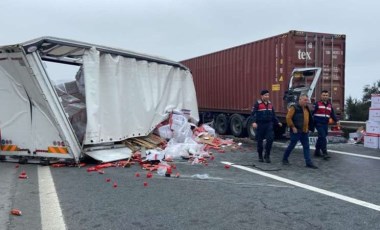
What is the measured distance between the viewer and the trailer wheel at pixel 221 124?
55.3 feet

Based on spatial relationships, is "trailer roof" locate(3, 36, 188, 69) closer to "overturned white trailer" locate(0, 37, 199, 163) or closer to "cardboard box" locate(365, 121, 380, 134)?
"overturned white trailer" locate(0, 37, 199, 163)

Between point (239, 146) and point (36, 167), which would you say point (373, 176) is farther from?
point (36, 167)

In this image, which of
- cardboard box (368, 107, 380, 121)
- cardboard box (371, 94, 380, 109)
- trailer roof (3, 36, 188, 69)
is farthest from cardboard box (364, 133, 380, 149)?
trailer roof (3, 36, 188, 69)

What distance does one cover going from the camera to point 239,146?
1232 centimetres

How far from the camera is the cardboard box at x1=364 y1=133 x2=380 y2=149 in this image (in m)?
12.2

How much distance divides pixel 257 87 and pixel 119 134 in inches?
247

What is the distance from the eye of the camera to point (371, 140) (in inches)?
486

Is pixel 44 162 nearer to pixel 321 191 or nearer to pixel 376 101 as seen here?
pixel 321 191

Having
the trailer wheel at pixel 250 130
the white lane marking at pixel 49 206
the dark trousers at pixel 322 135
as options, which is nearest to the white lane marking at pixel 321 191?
the dark trousers at pixel 322 135

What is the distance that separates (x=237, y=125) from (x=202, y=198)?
10.1 metres

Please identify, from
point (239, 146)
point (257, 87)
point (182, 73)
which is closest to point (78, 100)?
point (182, 73)

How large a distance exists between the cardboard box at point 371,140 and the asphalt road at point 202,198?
11.6ft

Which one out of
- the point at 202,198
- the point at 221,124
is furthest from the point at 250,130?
the point at 202,198

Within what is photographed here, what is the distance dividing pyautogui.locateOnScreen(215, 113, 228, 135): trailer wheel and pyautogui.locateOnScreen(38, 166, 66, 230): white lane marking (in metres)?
9.98
